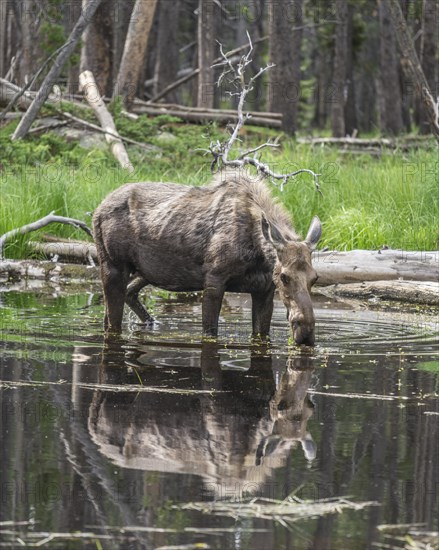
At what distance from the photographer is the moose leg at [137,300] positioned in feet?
35.5

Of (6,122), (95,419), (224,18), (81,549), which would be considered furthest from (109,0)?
(224,18)

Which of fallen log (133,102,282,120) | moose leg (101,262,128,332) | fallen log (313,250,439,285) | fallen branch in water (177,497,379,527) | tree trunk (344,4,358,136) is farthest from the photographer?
tree trunk (344,4,358,136)

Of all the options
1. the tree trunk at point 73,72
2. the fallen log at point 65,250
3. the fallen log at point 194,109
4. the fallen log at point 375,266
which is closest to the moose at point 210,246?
the fallen log at point 375,266

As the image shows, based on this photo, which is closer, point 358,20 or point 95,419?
point 95,419

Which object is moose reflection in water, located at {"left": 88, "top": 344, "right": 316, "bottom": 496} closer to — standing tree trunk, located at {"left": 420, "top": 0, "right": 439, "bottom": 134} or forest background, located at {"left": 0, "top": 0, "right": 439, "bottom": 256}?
forest background, located at {"left": 0, "top": 0, "right": 439, "bottom": 256}

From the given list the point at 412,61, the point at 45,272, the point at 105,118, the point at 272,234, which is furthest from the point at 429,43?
the point at 272,234

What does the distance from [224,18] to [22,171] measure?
3091 cm

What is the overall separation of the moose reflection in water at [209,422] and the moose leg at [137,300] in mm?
2562

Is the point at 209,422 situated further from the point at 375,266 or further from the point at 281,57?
the point at 281,57

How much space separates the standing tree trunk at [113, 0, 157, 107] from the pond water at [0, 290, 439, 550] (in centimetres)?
1335

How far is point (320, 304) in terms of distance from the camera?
12.2 m

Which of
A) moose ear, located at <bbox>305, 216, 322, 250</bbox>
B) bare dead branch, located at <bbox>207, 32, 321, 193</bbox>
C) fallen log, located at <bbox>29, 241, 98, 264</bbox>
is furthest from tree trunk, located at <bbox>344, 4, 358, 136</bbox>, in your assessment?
moose ear, located at <bbox>305, 216, 322, 250</bbox>

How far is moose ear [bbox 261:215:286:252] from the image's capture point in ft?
29.4

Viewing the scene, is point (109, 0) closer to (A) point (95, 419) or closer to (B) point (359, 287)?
(B) point (359, 287)
